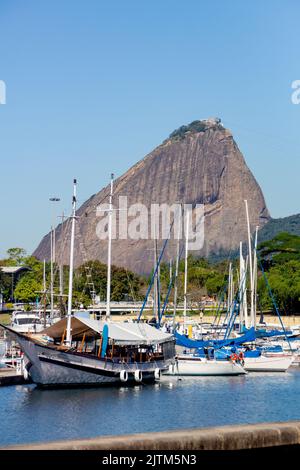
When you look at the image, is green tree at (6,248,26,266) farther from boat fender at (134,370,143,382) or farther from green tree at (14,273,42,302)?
boat fender at (134,370,143,382)

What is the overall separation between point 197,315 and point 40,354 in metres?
88.8

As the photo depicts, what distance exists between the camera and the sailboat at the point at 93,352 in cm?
4875

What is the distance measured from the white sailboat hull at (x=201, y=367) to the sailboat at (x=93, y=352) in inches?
52.5

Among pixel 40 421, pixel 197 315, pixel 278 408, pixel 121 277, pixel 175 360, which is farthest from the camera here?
Result: pixel 121 277

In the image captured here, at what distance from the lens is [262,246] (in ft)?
521

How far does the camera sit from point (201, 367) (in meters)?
59.5

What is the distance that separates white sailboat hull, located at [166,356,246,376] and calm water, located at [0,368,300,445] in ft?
6.64

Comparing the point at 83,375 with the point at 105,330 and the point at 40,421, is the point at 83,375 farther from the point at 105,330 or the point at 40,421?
the point at 40,421

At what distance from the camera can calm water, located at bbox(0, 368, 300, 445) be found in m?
36.5

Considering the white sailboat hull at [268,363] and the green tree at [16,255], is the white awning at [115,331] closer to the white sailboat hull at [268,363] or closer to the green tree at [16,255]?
the white sailboat hull at [268,363]
